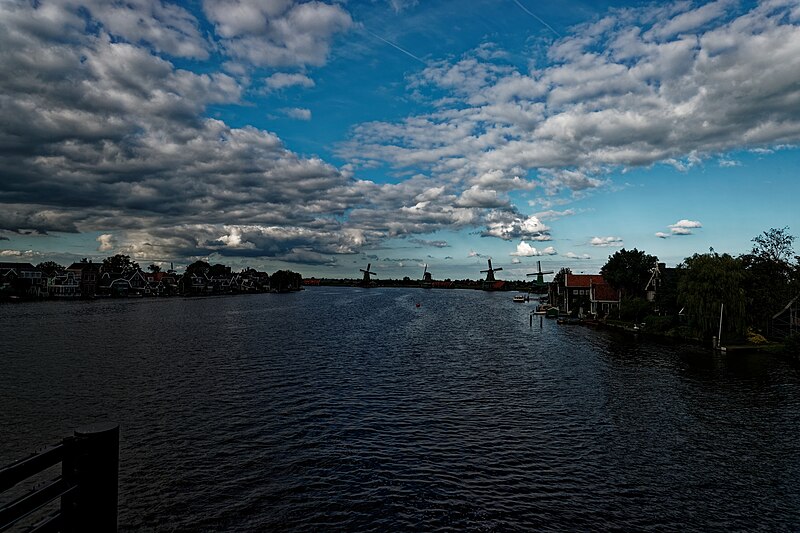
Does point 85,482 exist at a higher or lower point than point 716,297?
lower

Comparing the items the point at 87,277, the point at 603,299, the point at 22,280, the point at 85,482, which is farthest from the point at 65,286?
the point at 85,482

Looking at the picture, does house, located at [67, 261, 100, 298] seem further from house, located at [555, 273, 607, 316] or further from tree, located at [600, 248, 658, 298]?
tree, located at [600, 248, 658, 298]

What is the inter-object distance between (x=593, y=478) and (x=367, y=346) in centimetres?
4400

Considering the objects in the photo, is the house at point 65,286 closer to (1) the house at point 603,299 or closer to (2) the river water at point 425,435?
(2) the river water at point 425,435

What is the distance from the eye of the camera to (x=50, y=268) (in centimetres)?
19362

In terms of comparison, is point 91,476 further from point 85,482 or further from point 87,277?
point 87,277

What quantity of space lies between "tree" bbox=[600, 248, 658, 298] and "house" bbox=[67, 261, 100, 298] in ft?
604

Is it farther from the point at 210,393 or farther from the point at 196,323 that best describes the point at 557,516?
the point at 196,323

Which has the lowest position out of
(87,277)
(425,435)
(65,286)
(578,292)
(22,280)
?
(425,435)

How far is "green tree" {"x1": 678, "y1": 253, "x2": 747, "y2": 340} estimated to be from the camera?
210 feet

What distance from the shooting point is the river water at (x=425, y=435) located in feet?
61.4

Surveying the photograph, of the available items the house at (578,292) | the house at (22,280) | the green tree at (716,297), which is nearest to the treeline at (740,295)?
the green tree at (716,297)

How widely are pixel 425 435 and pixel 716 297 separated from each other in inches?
2211

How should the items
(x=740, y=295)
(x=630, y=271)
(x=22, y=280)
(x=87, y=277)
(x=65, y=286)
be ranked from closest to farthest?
(x=740, y=295) < (x=630, y=271) < (x=22, y=280) < (x=65, y=286) < (x=87, y=277)
